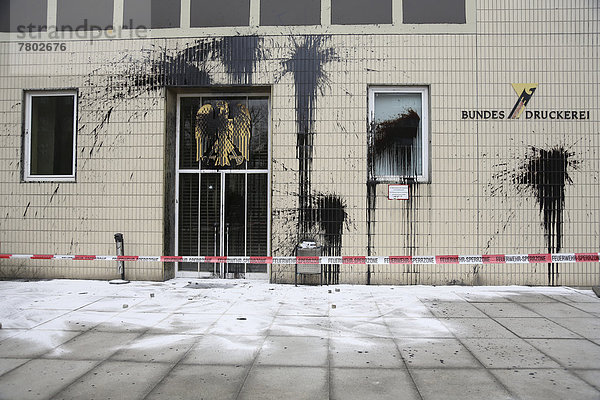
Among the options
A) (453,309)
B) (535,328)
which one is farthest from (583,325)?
(453,309)

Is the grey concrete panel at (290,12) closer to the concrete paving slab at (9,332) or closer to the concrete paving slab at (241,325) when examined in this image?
the concrete paving slab at (241,325)

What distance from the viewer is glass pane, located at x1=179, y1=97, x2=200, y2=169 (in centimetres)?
991

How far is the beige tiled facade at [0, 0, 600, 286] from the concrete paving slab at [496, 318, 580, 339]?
2.66m

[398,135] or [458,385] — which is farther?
[398,135]

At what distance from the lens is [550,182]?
8.86 m

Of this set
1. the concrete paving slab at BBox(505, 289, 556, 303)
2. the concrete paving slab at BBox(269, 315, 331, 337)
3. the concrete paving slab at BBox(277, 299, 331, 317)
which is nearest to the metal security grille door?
the concrete paving slab at BBox(277, 299, 331, 317)

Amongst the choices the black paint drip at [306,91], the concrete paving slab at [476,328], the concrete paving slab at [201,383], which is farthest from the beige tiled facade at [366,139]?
the concrete paving slab at [201,383]

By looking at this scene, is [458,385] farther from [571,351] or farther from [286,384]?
A: [571,351]

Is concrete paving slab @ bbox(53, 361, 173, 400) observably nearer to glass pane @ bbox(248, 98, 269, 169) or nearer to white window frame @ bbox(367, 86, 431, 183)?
glass pane @ bbox(248, 98, 269, 169)

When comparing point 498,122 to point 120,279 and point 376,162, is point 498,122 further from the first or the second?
point 120,279

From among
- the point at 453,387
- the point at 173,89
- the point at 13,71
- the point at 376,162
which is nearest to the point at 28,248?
the point at 13,71

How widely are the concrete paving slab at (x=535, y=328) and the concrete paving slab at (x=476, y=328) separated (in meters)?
0.14

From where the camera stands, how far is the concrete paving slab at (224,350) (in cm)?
457

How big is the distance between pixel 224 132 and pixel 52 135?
3.89m
